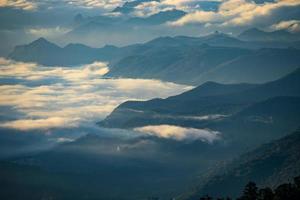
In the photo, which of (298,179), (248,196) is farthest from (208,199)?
(298,179)

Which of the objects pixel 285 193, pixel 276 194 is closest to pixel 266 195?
pixel 276 194

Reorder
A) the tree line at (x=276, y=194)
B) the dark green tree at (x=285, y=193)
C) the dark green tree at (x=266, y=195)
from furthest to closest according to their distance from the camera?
the dark green tree at (x=266, y=195) → the tree line at (x=276, y=194) → the dark green tree at (x=285, y=193)

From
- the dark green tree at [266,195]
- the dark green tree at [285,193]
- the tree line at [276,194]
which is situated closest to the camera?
the dark green tree at [285,193]

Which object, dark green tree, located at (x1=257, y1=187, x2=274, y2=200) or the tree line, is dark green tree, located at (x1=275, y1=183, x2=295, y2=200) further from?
dark green tree, located at (x1=257, y1=187, x2=274, y2=200)

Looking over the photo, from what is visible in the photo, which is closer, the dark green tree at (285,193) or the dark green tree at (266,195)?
the dark green tree at (285,193)

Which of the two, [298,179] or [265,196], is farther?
[298,179]

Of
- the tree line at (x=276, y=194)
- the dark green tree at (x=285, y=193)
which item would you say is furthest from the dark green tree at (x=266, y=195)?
the dark green tree at (x=285, y=193)

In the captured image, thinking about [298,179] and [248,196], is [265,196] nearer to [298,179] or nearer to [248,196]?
[248,196]

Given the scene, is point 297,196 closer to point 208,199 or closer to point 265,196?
point 265,196

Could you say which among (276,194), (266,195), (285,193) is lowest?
(266,195)

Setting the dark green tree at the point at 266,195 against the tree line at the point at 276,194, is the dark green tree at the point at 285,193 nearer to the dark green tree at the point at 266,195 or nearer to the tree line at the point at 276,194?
the tree line at the point at 276,194

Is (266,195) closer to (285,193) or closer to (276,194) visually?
(276,194)
